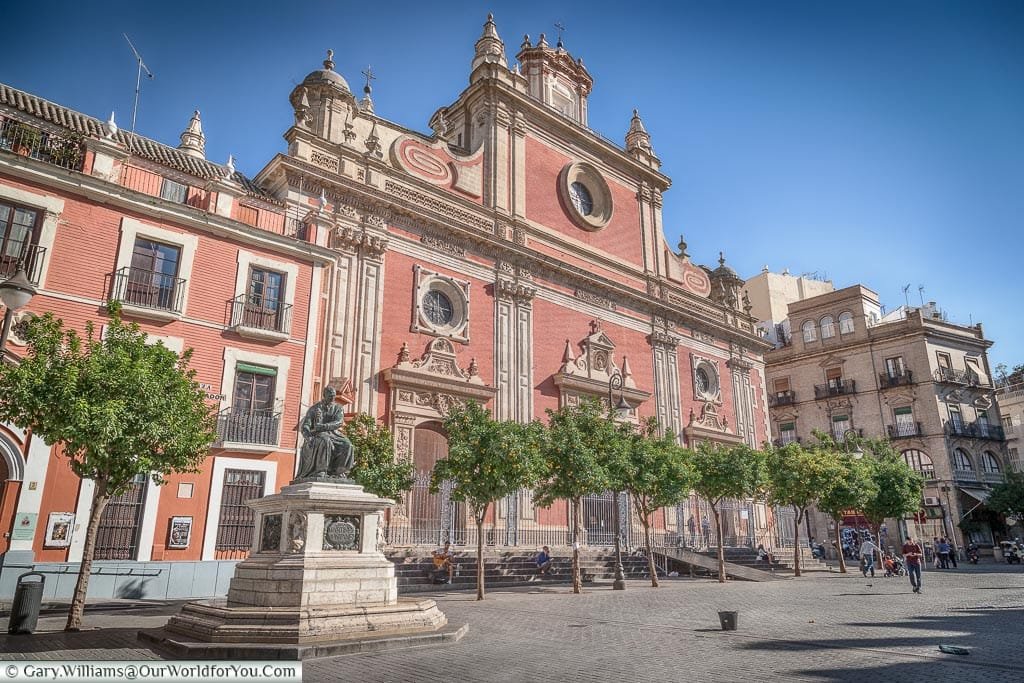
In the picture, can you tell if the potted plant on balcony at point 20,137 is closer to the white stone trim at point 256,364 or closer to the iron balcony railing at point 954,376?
the white stone trim at point 256,364

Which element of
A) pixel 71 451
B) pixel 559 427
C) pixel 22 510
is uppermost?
pixel 559 427

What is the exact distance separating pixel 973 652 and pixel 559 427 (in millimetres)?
10486

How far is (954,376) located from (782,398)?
9.36 m

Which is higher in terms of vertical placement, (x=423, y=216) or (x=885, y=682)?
(x=423, y=216)

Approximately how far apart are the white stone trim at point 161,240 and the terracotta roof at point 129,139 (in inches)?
98.2

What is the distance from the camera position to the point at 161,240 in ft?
50.6

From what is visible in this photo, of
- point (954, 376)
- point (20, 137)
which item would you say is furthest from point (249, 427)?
point (954, 376)

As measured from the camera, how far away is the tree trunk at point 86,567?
8.94 m

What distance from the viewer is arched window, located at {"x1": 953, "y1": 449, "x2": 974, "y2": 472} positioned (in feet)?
119

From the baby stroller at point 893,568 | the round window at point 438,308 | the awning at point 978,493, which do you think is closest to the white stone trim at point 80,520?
the round window at point 438,308

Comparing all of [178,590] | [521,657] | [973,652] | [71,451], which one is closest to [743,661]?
[521,657]

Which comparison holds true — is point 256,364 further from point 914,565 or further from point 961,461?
point 961,461

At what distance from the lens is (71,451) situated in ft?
31.8

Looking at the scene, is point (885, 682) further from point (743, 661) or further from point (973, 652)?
point (973, 652)
